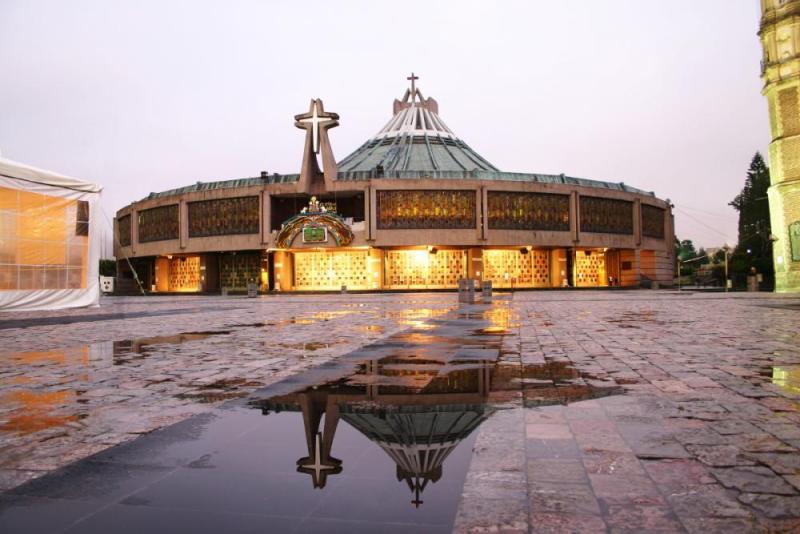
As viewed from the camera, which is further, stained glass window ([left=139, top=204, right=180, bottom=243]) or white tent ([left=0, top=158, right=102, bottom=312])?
stained glass window ([left=139, top=204, right=180, bottom=243])

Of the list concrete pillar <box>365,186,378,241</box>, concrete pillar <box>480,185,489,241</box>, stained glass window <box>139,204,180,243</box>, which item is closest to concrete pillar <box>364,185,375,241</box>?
concrete pillar <box>365,186,378,241</box>

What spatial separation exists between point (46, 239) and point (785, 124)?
4278 cm

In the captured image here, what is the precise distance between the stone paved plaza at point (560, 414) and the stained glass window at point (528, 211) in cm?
4192

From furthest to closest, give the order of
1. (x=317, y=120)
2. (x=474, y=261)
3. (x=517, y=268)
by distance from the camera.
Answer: (x=517, y=268) < (x=474, y=261) < (x=317, y=120)

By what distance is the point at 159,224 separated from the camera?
198ft

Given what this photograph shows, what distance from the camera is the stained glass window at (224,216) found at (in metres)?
55.0

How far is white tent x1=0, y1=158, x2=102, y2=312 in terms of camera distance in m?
21.1

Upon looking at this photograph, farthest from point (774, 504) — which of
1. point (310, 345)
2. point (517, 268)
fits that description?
point (517, 268)

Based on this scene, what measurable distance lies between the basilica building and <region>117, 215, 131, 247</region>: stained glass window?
3103 mm

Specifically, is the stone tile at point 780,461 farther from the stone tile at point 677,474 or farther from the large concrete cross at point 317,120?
the large concrete cross at point 317,120

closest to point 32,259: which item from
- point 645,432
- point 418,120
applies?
point 645,432

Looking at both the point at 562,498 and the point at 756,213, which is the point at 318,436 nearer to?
the point at 562,498

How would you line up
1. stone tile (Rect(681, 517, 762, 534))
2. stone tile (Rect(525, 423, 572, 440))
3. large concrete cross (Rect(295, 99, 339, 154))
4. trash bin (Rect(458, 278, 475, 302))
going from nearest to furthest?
stone tile (Rect(681, 517, 762, 534)), stone tile (Rect(525, 423, 572, 440)), trash bin (Rect(458, 278, 475, 302)), large concrete cross (Rect(295, 99, 339, 154))

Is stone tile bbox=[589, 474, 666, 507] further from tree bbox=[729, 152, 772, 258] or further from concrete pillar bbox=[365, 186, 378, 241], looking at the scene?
tree bbox=[729, 152, 772, 258]
